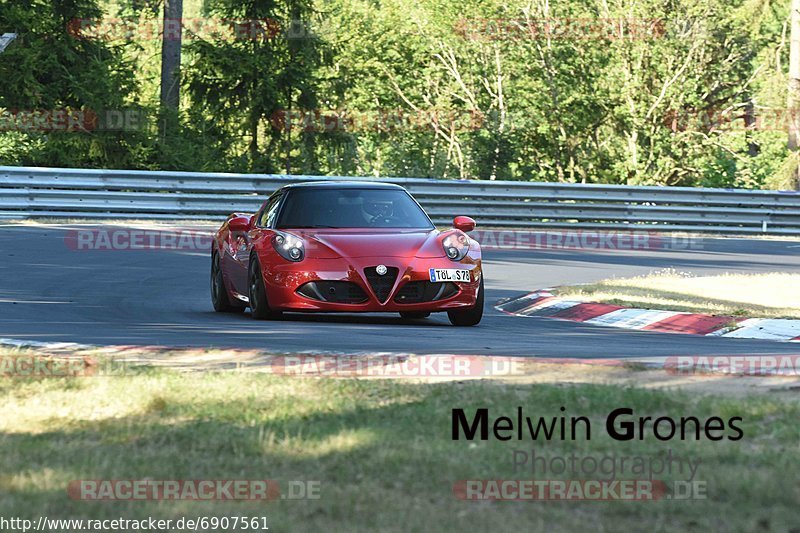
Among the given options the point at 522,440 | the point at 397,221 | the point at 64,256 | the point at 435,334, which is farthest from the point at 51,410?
the point at 64,256

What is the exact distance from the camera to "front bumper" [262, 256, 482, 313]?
11609mm

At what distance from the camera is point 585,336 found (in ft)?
36.1

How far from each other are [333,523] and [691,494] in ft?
4.33

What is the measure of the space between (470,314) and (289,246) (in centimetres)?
169

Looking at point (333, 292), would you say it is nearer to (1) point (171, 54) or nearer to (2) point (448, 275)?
(2) point (448, 275)

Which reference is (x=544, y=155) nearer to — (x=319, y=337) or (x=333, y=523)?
(x=319, y=337)

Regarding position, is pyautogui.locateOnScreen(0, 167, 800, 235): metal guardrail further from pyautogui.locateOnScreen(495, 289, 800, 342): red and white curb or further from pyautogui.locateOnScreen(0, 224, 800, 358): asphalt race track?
pyautogui.locateOnScreen(495, 289, 800, 342): red and white curb

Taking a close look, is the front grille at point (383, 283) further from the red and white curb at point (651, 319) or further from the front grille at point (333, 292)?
the red and white curb at point (651, 319)

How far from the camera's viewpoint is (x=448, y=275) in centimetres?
1186

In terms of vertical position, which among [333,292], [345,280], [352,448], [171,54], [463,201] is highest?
[171,54]

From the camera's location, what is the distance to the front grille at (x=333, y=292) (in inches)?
458

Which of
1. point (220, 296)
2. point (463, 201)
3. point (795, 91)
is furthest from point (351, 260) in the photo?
point (795, 91)

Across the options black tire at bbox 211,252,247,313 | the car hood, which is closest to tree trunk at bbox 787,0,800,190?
black tire at bbox 211,252,247,313

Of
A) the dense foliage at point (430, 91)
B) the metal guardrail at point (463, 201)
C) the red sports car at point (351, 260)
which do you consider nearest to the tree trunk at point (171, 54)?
the dense foliage at point (430, 91)
